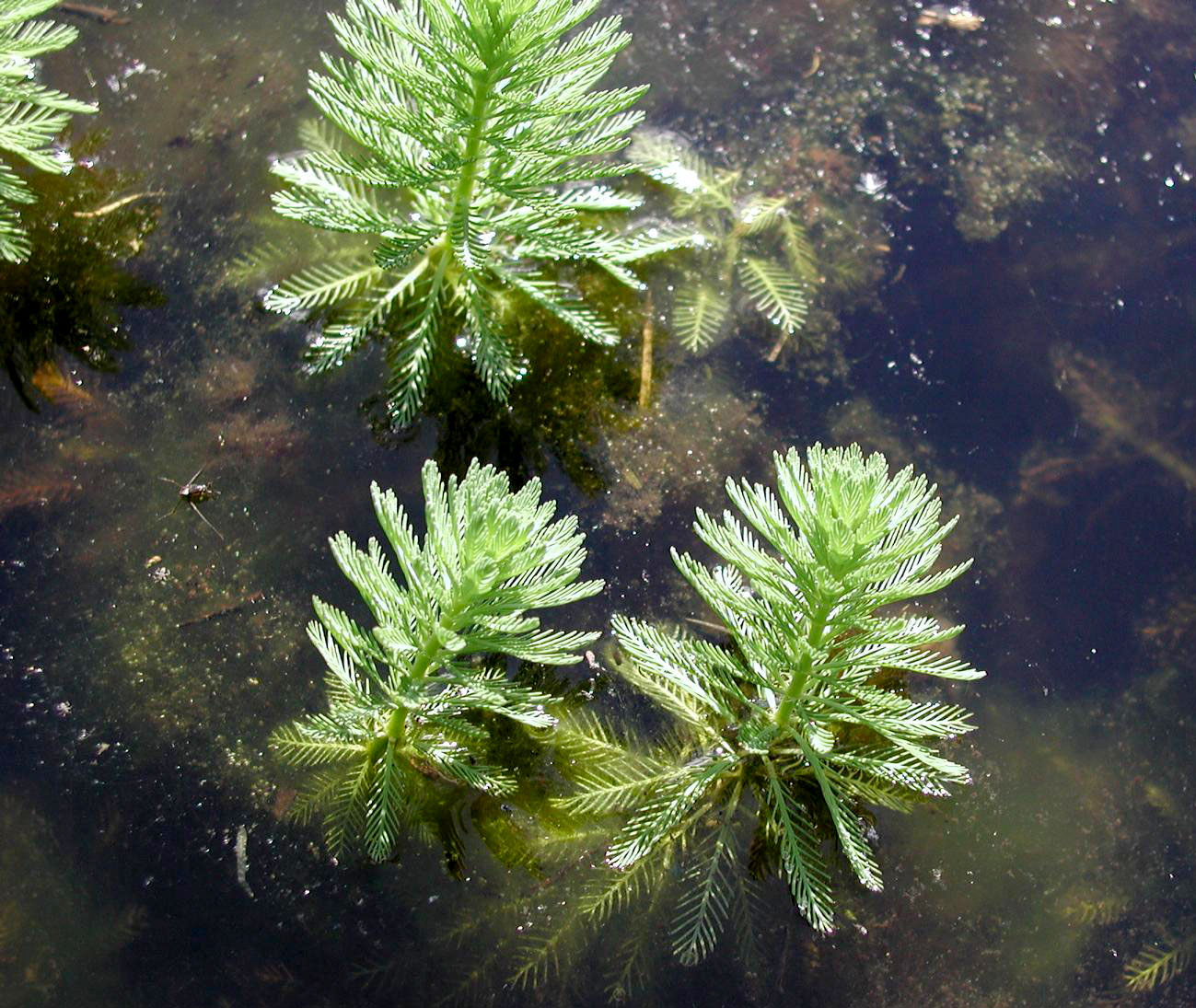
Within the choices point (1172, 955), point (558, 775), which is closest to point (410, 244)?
point (558, 775)

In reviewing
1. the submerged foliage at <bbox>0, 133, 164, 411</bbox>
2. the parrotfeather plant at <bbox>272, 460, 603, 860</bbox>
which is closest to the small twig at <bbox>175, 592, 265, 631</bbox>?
the parrotfeather plant at <bbox>272, 460, 603, 860</bbox>

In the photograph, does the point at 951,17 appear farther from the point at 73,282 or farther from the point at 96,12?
the point at 73,282

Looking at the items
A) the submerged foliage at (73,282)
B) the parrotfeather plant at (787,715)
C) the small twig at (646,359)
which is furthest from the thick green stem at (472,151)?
the parrotfeather plant at (787,715)

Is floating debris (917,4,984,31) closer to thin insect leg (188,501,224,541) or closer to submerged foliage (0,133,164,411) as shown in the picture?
submerged foliage (0,133,164,411)

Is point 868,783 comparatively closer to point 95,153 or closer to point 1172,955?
point 1172,955

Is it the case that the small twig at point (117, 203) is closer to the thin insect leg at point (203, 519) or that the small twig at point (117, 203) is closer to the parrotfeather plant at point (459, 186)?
the parrotfeather plant at point (459, 186)

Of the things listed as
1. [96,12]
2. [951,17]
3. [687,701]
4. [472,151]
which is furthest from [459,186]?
[951,17]
